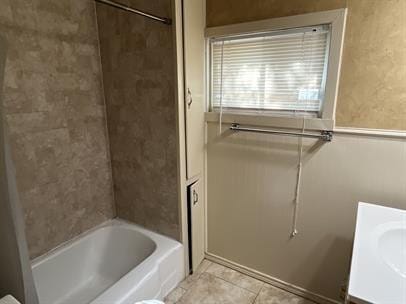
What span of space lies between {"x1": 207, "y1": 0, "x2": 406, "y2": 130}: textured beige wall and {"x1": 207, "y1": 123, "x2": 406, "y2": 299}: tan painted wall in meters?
0.13

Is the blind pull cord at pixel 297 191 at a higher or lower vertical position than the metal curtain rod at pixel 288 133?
lower

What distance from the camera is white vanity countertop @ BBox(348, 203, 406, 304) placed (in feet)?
2.66

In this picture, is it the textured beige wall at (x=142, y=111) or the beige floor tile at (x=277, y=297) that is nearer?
the textured beige wall at (x=142, y=111)

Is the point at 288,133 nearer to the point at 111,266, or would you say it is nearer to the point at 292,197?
the point at 292,197

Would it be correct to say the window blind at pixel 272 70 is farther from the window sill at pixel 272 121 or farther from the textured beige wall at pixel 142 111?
the textured beige wall at pixel 142 111

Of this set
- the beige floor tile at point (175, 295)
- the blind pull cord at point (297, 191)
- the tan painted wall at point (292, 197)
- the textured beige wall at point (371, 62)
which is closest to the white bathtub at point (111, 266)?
the beige floor tile at point (175, 295)

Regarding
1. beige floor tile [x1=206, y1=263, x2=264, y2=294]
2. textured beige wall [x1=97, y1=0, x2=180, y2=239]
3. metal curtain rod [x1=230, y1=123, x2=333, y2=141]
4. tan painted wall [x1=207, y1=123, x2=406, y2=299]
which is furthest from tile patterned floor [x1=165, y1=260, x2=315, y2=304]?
metal curtain rod [x1=230, y1=123, x2=333, y2=141]

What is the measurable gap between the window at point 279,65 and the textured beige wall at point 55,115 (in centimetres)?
92

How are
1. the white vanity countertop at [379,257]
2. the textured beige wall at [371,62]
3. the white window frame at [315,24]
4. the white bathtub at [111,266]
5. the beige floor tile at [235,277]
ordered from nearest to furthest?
the white vanity countertop at [379,257] → the textured beige wall at [371,62] → the white window frame at [315,24] → the white bathtub at [111,266] → the beige floor tile at [235,277]

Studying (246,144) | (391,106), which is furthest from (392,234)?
(246,144)

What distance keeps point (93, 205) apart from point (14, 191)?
1206 millimetres

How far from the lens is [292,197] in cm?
176

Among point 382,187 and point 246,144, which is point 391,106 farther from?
point 246,144

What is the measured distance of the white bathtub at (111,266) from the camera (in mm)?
1624
